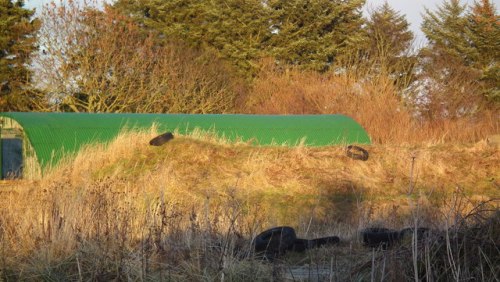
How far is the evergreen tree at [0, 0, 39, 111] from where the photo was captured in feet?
122

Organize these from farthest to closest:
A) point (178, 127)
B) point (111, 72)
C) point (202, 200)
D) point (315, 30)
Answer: point (315, 30) → point (111, 72) → point (178, 127) → point (202, 200)

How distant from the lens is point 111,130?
18.9 m

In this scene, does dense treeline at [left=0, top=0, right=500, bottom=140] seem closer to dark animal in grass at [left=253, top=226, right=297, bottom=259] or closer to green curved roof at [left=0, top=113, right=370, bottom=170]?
green curved roof at [left=0, top=113, right=370, bottom=170]

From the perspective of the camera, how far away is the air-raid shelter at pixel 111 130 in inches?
679

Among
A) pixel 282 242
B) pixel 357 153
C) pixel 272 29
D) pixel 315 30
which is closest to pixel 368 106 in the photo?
pixel 357 153

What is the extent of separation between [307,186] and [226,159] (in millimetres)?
2425

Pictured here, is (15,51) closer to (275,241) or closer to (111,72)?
(111,72)

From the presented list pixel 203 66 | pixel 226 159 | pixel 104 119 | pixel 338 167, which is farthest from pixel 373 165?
pixel 203 66

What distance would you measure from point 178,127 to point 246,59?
23.9m

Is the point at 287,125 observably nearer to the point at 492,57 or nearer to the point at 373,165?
the point at 373,165

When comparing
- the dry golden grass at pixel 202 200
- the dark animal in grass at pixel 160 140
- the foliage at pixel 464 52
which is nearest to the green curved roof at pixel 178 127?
the dry golden grass at pixel 202 200

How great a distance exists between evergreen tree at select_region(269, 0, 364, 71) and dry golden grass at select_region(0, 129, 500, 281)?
2415 cm

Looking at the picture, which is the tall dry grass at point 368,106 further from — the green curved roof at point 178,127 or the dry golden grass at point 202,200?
the dry golden grass at point 202,200

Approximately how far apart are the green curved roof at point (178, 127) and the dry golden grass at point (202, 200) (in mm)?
1131
